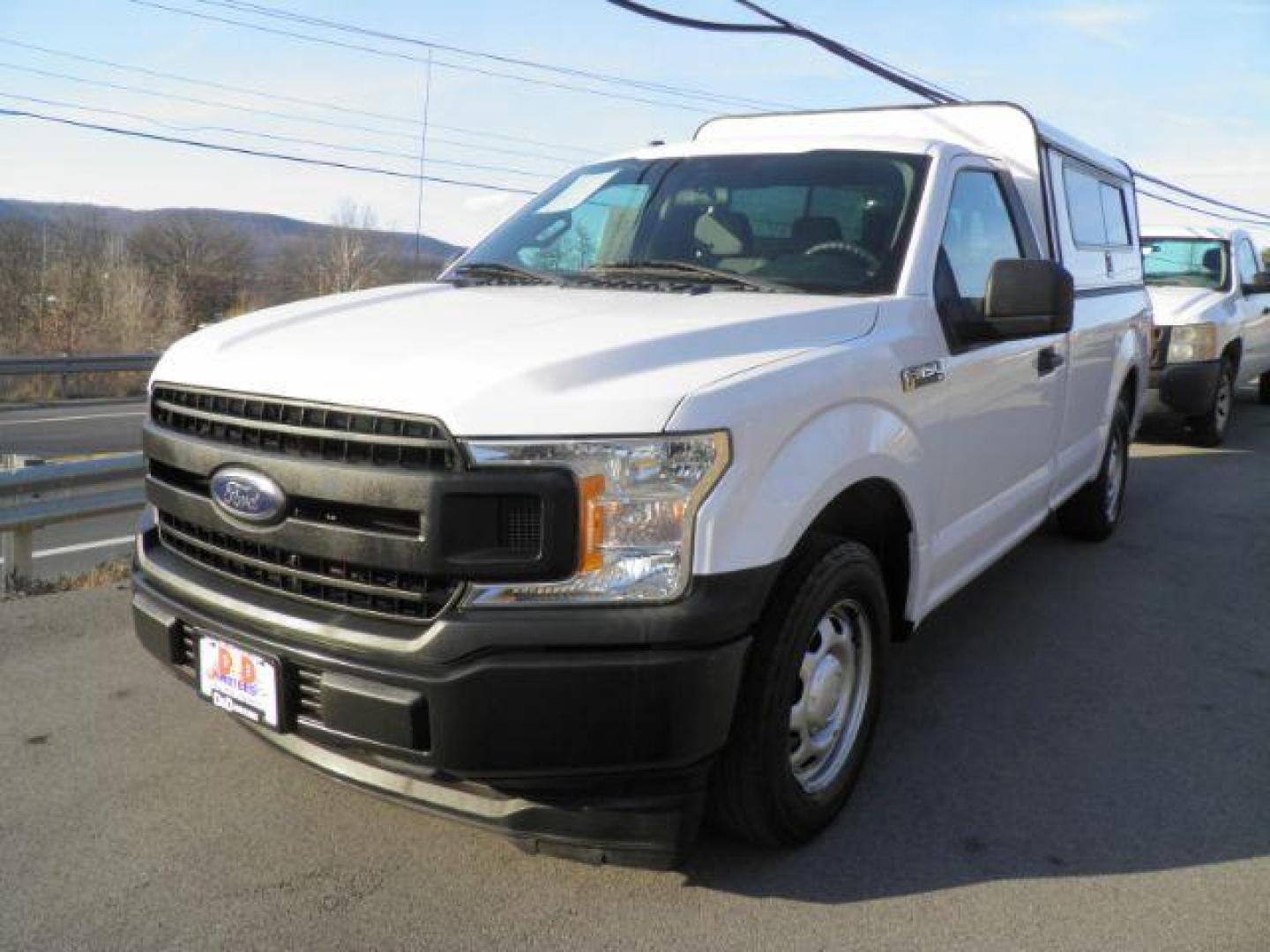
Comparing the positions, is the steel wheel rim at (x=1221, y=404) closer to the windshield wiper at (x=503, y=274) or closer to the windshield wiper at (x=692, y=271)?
the windshield wiper at (x=692, y=271)

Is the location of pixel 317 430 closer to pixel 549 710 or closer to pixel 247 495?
pixel 247 495

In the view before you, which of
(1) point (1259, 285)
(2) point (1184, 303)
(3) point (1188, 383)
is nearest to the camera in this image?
(3) point (1188, 383)

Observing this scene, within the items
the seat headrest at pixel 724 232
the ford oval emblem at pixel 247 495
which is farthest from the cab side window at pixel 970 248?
the ford oval emblem at pixel 247 495

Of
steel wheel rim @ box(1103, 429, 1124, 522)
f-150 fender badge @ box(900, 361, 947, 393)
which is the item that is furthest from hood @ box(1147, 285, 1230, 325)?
f-150 fender badge @ box(900, 361, 947, 393)

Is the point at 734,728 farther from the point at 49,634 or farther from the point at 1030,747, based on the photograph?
the point at 49,634

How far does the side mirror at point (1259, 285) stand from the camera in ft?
33.4

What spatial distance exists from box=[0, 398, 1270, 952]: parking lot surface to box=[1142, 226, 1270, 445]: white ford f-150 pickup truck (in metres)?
5.86

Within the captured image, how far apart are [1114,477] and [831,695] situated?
4158 mm

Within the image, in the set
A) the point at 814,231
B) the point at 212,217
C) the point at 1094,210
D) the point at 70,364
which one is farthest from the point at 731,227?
the point at 212,217

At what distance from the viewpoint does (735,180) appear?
3.76 m

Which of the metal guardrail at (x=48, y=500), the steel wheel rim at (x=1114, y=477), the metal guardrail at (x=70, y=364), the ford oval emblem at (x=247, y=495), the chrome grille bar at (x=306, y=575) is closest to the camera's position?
the chrome grille bar at (x=306, y=575)

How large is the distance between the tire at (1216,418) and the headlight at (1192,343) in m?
0.33

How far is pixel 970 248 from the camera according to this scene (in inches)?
147

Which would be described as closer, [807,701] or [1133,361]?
[807,701]
